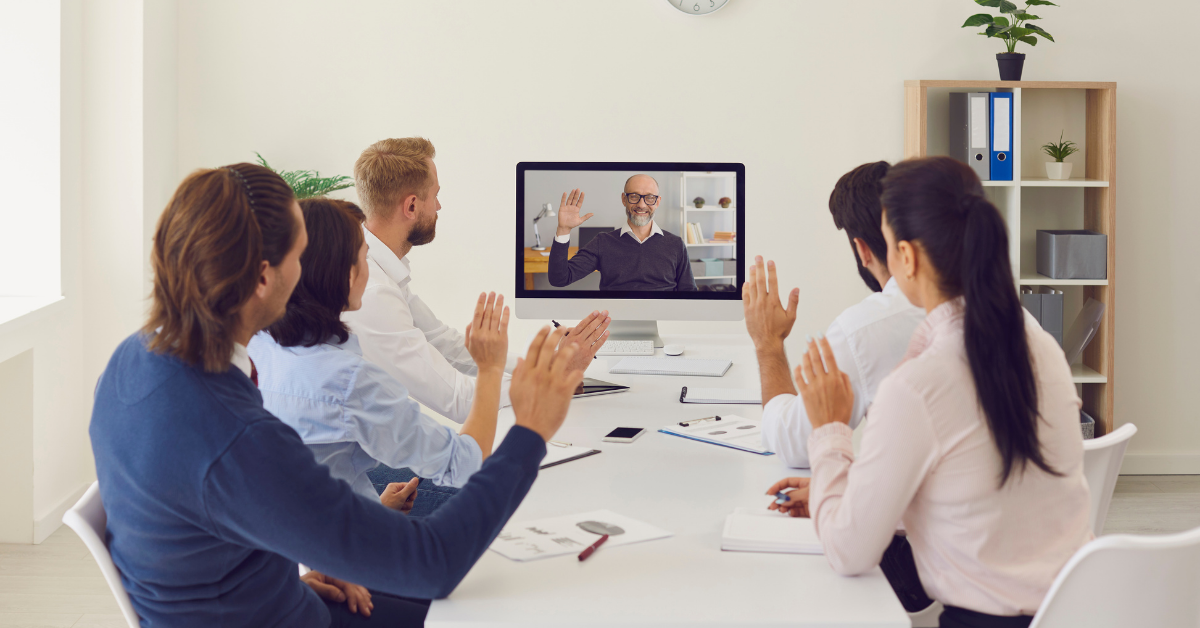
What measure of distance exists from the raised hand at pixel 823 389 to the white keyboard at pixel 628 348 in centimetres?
146

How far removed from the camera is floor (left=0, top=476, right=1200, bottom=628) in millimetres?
2590

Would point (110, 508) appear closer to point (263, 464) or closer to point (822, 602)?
point (263, 464)

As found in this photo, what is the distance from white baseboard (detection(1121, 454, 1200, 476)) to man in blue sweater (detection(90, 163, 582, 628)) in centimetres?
370

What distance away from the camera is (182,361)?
40.4 inches

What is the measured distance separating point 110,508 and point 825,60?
3.36 metres

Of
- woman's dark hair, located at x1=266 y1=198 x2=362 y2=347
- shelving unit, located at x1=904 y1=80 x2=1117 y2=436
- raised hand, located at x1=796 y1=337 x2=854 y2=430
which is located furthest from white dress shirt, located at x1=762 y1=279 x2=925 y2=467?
shelving unit, located at x1=904 y1=80 x2=1117 y2=436

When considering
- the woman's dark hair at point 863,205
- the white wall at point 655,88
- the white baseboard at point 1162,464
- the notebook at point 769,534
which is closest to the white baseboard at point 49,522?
the white wall at point 655,88

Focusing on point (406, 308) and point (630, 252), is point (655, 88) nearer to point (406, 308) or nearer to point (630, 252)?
point (630, 252)

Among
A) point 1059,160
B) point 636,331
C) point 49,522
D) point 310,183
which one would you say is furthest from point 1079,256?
point 49,522

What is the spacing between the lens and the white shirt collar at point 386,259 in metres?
2.24

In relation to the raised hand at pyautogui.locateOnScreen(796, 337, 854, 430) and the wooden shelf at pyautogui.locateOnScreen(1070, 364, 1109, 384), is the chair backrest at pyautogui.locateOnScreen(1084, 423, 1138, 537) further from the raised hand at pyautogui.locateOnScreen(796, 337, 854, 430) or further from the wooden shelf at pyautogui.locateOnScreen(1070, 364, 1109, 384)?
the wooden shelf at pyautogui.locateOnScreen(1070, 364, 1109, 384)

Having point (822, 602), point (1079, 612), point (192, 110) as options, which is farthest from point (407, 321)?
point (192, 110)

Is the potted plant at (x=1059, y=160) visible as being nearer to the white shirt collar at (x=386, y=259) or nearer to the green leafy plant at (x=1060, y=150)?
the green leafy plant at (x=1060, y=150)

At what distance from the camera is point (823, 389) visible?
130cm
